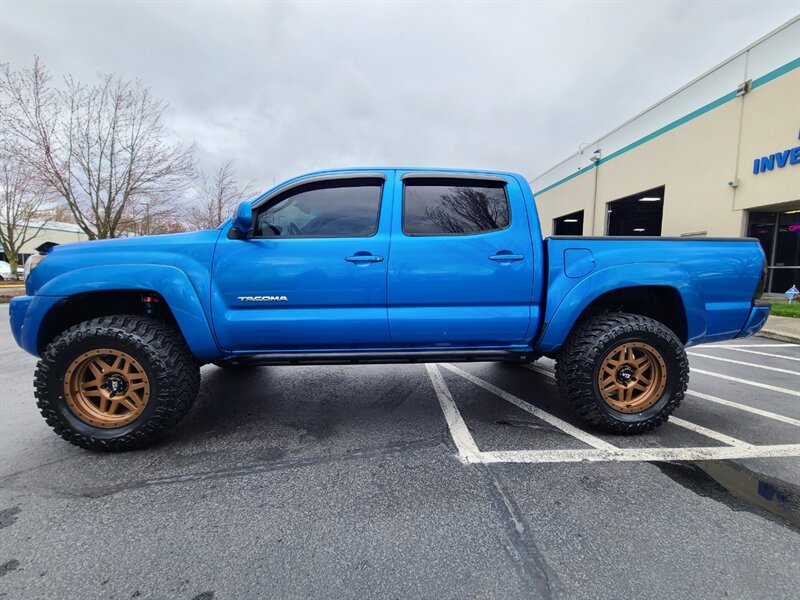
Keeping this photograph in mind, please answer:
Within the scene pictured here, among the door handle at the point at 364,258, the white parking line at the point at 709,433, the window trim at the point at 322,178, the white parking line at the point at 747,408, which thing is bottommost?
the white parking line at the point at 747,408

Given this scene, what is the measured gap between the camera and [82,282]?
279 cm

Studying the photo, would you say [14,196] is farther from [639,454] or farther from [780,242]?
[780,242]

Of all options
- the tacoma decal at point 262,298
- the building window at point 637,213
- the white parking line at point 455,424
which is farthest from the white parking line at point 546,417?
the building window at point 637,213

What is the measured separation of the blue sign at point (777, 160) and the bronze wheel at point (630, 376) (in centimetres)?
1346

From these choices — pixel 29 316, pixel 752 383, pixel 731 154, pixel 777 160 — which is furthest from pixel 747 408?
pixel 731 154

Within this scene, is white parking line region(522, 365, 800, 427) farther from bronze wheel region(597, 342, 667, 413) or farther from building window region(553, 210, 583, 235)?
building window region(553, 210, 583, 235)

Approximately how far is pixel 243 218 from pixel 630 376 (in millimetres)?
3210

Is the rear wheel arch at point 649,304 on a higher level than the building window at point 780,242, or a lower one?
lower

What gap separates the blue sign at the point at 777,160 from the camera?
1152 cm

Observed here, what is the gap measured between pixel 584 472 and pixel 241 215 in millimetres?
2917

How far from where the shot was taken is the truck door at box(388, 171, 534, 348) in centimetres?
296

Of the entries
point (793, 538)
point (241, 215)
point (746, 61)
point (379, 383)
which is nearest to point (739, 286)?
point (793, 538)

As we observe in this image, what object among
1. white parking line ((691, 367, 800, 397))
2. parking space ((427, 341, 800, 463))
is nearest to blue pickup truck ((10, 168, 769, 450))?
parking space ((427, 341, 800, 463))

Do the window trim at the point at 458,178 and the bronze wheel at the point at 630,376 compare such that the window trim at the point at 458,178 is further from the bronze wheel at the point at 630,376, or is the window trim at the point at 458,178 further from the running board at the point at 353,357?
the bronze wheel at the point at 630,376
